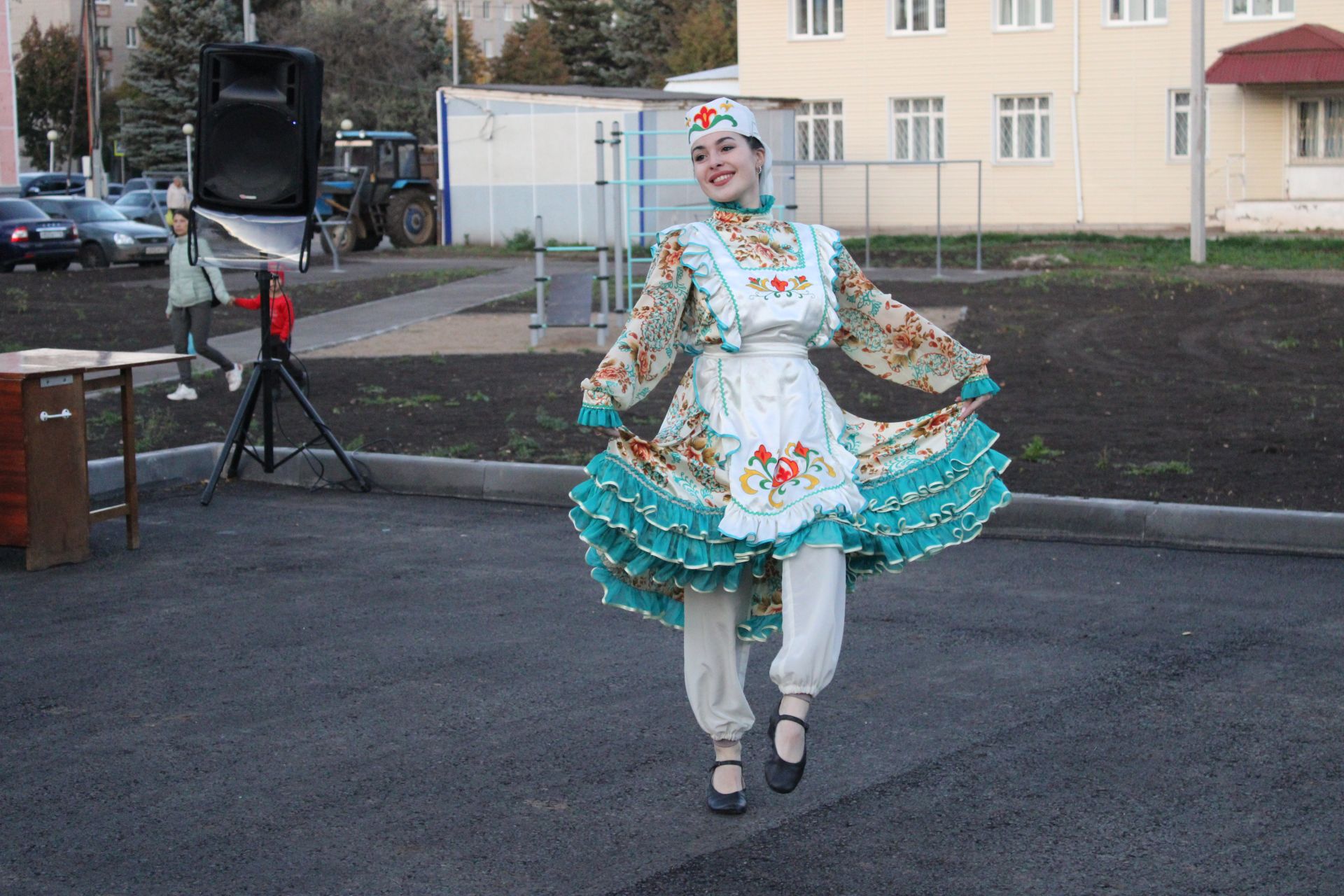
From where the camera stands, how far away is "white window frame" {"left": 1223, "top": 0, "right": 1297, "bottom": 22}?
37.9 metres

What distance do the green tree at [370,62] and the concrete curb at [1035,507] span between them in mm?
51281

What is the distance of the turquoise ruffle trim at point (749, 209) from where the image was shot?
186 inches

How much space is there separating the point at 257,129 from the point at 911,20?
33.3 metres

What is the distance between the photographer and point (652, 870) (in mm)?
4105

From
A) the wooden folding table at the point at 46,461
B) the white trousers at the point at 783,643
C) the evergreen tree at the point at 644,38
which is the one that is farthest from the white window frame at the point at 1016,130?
the white trousers at the point at 783,643

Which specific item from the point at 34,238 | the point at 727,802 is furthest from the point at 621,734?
the point at 34,238

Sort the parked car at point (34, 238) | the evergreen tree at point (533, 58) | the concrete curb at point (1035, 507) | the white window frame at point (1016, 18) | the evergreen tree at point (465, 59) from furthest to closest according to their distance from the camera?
the evergreen tree at point (533, 58) → the evergreen tree at point (465, 59) → the white window frame at point (1016, 18) → the parked car at point (34, 238) → the concrete curb at point (1035, 507)

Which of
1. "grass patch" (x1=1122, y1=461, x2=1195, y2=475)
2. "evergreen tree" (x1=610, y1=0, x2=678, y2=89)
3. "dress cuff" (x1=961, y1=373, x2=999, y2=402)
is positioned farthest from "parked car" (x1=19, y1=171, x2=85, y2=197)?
"dress cuff" (x1=961, y1=373, x2=999, y2=402)

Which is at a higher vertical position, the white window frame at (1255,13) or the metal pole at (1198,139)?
the white window frame at (1255,13)

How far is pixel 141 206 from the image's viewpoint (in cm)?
4362

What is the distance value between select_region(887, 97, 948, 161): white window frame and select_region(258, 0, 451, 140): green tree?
24191 mm

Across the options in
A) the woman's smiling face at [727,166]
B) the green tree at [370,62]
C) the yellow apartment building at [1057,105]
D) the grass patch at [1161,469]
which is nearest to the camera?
the woman's smiling face at [727,166]

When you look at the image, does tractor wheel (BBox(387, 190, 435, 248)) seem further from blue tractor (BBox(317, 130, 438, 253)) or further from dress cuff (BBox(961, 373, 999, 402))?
dress cuff (BBox(961, 373, 999, 402))

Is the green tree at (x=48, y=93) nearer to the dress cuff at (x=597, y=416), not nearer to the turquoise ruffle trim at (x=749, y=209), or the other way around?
the turquoise ruffle trim at (x=749, y=209)
